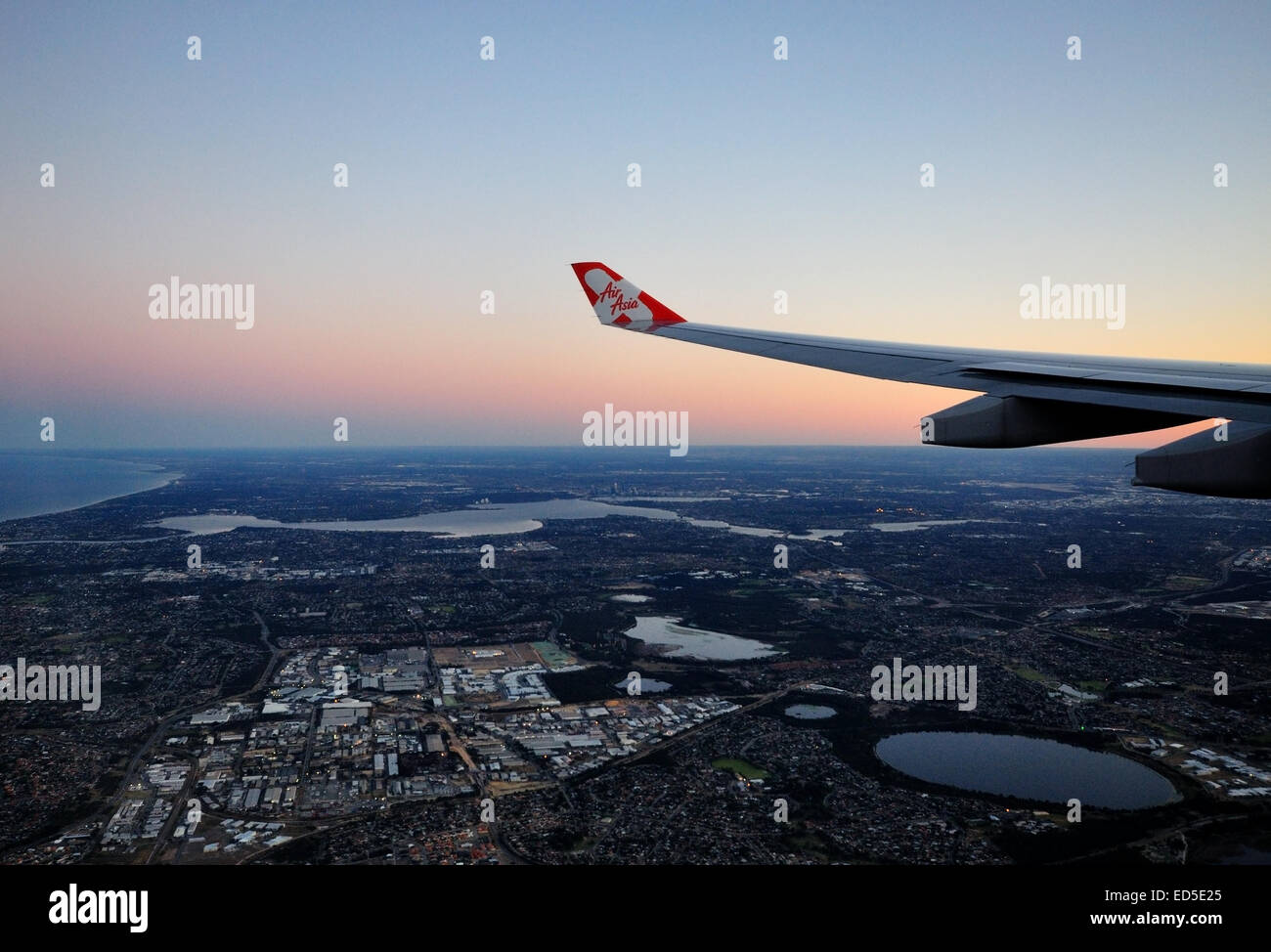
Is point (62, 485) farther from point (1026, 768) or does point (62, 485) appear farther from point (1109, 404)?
point (1109, 404)

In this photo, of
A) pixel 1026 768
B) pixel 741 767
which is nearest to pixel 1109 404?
pixel 741 767

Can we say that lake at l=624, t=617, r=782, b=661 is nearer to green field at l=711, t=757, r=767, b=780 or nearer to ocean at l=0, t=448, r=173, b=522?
green field at l=711, t=757, r=767, b=780

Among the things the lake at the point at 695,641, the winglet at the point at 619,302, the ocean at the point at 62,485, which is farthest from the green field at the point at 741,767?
the ocean at the point at 62,485

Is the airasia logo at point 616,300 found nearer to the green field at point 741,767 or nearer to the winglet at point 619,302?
the winglet at point 619,302

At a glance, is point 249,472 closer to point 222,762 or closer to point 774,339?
point 222,762

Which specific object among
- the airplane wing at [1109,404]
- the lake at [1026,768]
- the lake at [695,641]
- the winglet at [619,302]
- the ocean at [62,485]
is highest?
the winglet at [619,302]
